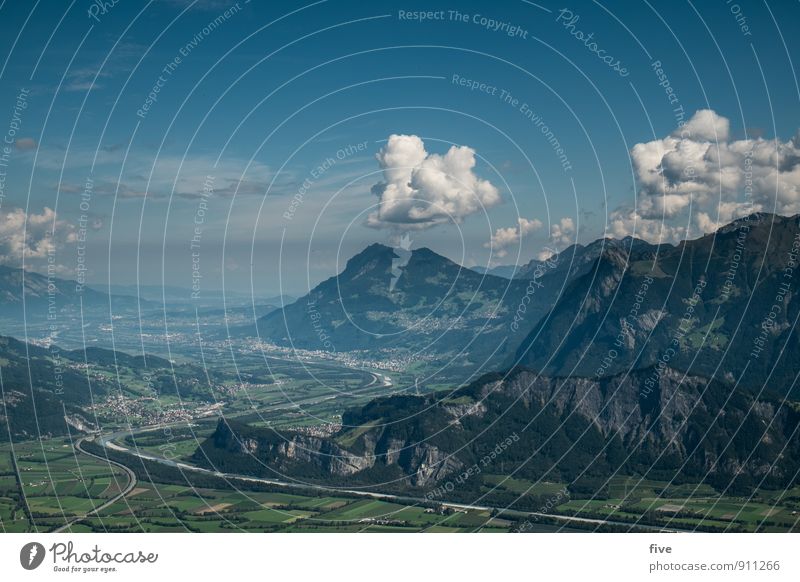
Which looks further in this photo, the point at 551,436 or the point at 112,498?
the point at 551,436

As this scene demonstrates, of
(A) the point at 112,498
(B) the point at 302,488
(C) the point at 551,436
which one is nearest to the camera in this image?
(A) the point at 112,498

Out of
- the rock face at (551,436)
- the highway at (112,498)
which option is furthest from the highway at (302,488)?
the rock face at (551,436)

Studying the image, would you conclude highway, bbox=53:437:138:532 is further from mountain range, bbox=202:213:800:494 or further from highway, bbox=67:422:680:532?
mountain range, bbox=202:213:800:494

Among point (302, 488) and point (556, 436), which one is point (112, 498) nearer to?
point (302, 488)

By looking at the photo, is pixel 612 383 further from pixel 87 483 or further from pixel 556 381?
pixel 87 483

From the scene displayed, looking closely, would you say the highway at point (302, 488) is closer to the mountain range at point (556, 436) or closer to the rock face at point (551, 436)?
the mountain range at point (556, 436)

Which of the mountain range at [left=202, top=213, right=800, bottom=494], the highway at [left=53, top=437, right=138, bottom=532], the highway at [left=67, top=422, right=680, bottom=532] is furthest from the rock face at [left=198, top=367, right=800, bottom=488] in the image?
the highway at [left=53, top=437, right=138, bottom=532]

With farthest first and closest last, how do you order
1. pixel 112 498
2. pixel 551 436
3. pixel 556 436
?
pixel 556 436, pixel 551 436, pixel 112 498

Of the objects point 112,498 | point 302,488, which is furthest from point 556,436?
point 112,498
